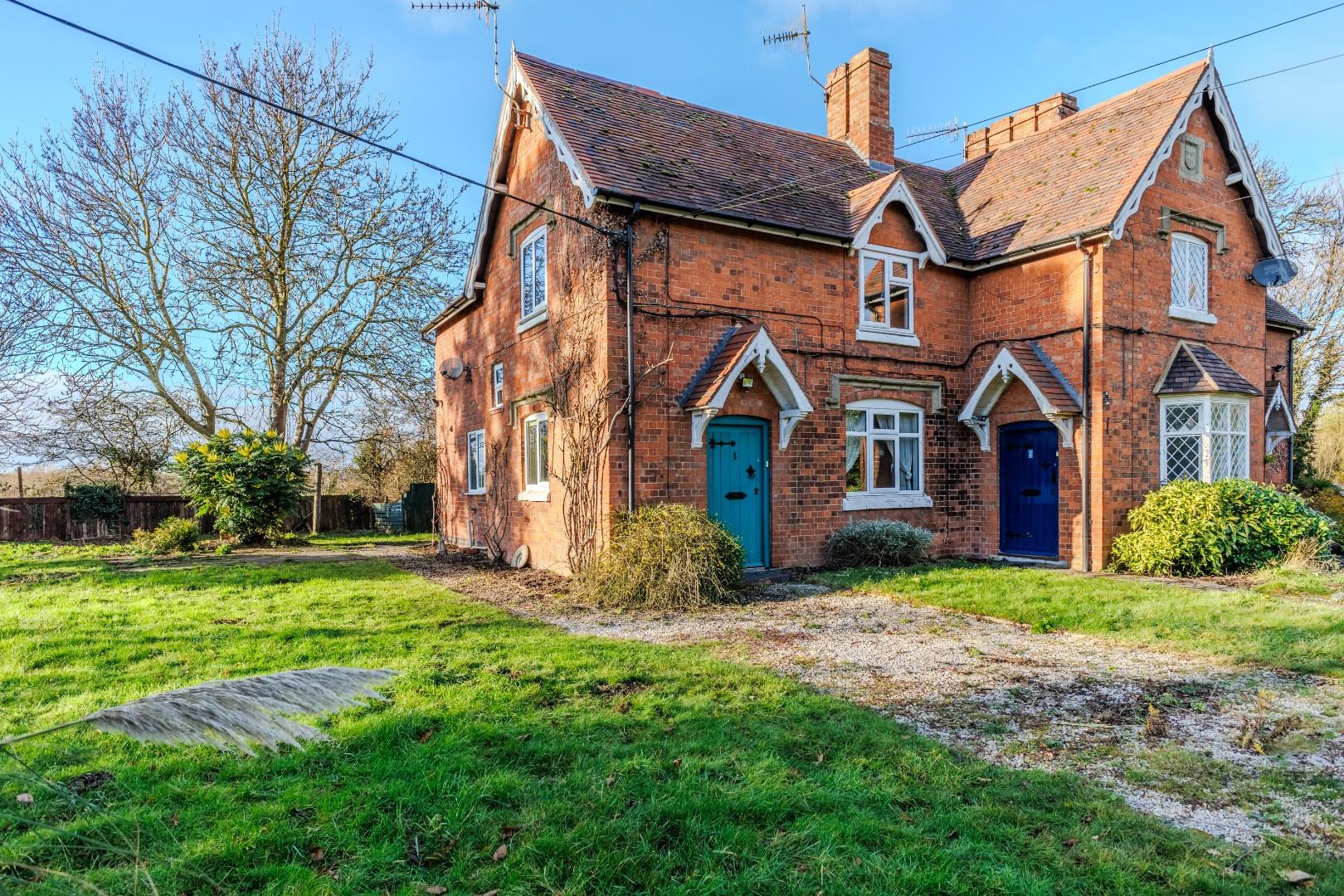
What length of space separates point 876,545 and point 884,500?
1.25m

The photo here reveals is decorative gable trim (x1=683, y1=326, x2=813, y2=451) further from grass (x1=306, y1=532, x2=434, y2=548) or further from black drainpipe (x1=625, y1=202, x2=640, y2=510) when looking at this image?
grass (x1=306, y1=532, x2=434, y2=548)

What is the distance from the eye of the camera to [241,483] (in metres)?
16.9

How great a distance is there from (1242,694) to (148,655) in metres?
9.05

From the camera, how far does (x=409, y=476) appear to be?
23.7 m

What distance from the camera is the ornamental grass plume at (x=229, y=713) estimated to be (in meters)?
1.31

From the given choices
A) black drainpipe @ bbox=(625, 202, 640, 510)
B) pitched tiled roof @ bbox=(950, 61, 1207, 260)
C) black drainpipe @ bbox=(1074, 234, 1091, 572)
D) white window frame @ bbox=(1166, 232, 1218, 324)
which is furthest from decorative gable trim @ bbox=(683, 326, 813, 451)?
white window frame @ bbox=(1166, 232, 1218, 324)

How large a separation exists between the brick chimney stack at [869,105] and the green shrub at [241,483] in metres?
15.2

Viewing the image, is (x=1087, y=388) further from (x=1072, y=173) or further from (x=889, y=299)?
(x=1072, y=173)

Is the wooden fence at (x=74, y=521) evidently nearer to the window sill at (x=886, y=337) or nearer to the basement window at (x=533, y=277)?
the basement window at (x=533, y=277)

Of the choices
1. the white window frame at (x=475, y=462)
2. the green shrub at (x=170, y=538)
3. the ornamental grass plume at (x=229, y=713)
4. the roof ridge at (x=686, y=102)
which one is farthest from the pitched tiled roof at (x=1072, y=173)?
the green shrub at (x=170, y=538)

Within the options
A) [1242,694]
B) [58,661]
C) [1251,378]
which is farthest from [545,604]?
[1251,378]

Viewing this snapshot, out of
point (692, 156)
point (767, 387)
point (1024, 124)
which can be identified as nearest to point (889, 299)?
point (767, 387)

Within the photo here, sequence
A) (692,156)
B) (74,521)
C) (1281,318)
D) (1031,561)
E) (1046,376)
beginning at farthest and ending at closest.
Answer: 1. (74,521)
2. (1281,318)
3. (1031,561)
4. (692,156)
5. (1046,376)

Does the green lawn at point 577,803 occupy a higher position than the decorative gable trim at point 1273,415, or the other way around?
the decorative gable trim at point 1273,415
